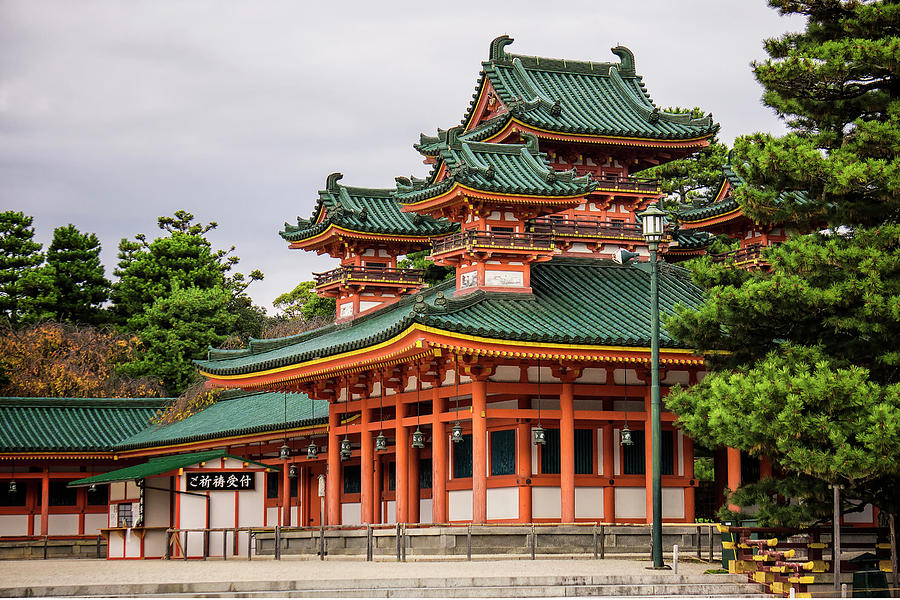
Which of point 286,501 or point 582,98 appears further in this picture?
point 286,501

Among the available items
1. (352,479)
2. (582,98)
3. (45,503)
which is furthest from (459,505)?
(45,503)

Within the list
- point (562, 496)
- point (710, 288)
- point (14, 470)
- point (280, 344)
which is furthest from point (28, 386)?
point (710, 288)

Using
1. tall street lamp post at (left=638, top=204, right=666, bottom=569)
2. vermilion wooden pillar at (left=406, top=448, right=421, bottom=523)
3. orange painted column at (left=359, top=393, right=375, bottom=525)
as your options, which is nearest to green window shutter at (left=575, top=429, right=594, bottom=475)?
vermilion wooden pillar at (left=406, top=448, right=421, bottom=523)

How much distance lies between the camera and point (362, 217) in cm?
4016

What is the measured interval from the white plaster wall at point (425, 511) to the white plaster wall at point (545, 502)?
5.09m

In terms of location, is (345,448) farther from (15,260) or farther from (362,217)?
(15,260)

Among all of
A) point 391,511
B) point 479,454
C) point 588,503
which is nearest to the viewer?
point 479,454

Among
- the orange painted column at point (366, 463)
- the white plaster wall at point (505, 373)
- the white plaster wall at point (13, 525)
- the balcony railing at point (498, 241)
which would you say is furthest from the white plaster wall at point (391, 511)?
the white plaster wall at point (13, 525)

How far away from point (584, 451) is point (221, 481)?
34.3ft

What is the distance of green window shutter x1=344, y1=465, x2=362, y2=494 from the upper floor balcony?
6080 millimetres

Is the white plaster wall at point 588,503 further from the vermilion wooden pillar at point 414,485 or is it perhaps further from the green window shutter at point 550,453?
the vermilion wooden pillar at point 414,485

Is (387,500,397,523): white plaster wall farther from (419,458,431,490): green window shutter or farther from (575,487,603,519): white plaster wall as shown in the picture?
(575,487,603,519): white plaster wall

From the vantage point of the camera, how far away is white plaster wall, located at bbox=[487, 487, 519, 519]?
3038 centimetres

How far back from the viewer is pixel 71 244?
77.9m
